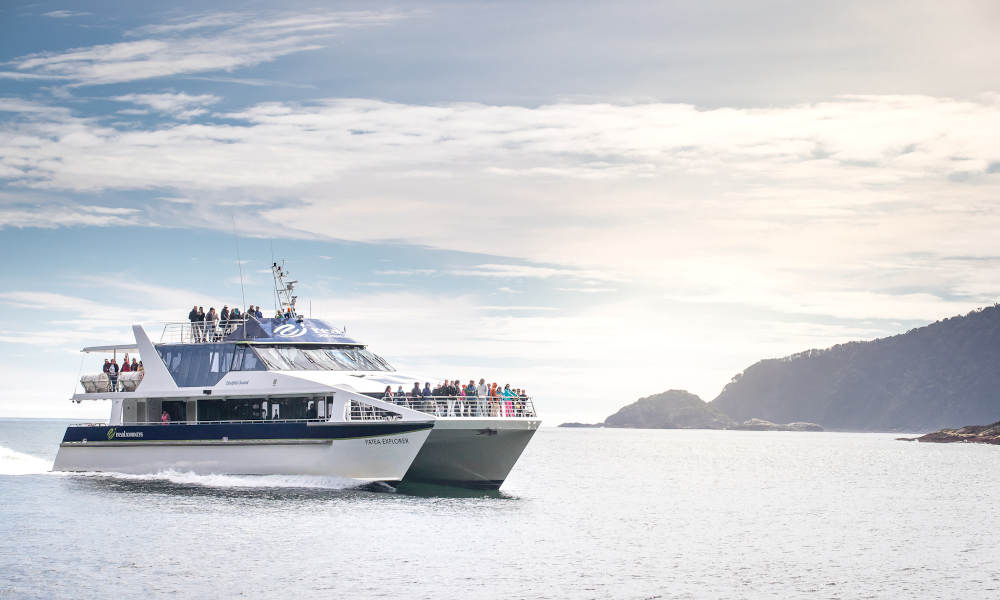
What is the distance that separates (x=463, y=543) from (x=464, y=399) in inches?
374

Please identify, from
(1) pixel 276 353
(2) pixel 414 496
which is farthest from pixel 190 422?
(2) pixel 414 496

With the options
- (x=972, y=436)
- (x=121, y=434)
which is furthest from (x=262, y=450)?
(x=972, y=436)

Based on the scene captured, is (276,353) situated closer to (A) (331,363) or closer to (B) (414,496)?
(A) (331,363)

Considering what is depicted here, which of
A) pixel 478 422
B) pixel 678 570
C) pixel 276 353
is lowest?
pixel 678 570

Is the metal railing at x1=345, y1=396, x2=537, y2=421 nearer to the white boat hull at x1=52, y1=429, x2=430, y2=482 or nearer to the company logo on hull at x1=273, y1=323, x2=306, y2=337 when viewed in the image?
the white boat hull at x1=52, y1=429, x2=430, y2=482

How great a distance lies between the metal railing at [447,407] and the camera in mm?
38156

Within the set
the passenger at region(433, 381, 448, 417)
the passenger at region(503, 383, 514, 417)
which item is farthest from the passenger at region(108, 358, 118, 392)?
the passenger at region(503, 383, 514, 417)

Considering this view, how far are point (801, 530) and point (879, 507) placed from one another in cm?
1104

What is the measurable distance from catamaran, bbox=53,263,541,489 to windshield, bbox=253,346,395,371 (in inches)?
1.9

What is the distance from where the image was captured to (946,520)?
1599 inches

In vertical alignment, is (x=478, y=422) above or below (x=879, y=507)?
above

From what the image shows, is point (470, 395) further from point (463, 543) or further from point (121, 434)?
point (121, 434)

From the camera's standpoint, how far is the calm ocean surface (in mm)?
24453

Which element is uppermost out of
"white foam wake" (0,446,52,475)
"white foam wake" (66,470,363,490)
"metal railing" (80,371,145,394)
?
"metal railing" (80,371,145,394)
